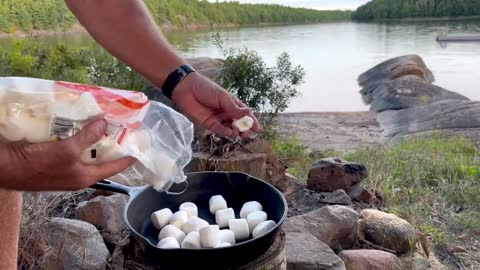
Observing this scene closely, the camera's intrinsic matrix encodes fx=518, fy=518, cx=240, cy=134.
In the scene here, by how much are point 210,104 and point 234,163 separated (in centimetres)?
138

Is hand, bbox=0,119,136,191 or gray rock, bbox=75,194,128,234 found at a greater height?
hand, bbox=0,119,136,191

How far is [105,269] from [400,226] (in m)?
1.56

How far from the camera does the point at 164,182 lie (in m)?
1.26

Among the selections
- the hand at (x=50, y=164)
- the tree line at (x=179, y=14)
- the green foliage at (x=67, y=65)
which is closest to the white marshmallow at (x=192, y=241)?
the hand at (x=50, y=164)

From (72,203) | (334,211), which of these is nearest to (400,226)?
(334,211)

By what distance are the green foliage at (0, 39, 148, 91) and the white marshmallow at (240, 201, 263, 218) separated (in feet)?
17.3

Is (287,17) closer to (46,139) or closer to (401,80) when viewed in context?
(401,80)

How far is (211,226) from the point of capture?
150 cm

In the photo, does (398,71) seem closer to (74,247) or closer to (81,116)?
(74,247)

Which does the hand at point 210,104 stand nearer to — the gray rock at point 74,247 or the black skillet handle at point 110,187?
the black skillet handle at point 110,187

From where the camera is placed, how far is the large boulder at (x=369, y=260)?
8.22ft

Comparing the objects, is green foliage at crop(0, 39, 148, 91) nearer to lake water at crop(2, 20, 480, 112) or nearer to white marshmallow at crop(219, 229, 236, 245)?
lake water at crop(2, 20, 480, 112)

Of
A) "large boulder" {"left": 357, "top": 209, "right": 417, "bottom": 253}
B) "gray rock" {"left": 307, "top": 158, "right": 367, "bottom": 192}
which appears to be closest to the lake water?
"gray rock" {"left": 307, "top": 158, "right": 367, "bottom": 192}

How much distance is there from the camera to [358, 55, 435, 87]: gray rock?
16.0 m
